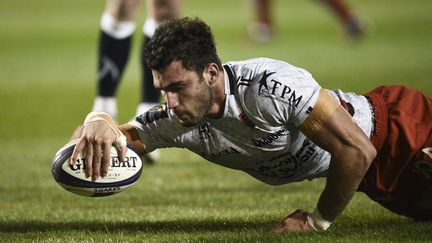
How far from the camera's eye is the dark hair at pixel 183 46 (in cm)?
466

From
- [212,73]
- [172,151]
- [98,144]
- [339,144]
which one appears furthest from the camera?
[172,151]

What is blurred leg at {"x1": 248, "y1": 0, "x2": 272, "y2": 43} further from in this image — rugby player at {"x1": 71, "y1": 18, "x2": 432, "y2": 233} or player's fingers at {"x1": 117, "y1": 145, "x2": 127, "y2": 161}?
player's fingers at {"x1": 117, "y1": 145, "x2": 127, "y2": 161}

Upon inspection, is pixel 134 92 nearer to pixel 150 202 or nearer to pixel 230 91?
pixel 150 202

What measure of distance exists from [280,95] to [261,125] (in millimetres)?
255

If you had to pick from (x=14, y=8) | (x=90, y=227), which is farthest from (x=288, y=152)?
(x=14, y=8)

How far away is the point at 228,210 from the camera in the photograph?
599 centimetres

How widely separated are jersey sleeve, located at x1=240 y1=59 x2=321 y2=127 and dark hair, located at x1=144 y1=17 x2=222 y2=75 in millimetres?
238

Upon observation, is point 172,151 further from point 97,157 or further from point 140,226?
point 97,157

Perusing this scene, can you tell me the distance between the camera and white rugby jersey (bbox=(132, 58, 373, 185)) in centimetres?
465

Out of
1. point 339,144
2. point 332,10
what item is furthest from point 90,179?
point 332,10

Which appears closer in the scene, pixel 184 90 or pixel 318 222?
pixel 184 90

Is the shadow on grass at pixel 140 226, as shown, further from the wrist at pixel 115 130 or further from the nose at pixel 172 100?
the nose at pixel 172 100

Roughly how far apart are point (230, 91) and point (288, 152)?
49cm

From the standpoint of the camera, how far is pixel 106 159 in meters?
4.88
